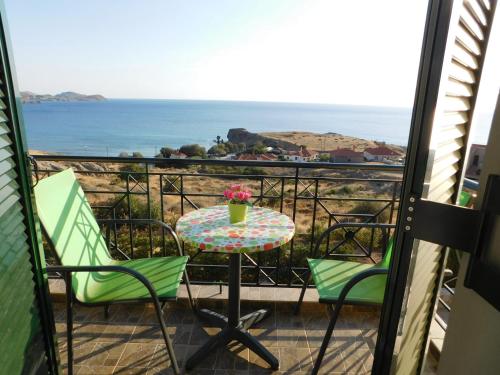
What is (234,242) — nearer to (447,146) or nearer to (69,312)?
(69,312)

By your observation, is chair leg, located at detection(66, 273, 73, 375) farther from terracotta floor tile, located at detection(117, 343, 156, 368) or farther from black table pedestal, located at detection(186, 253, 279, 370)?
black table pedestal, located at detection(186, 253, 279, 370)

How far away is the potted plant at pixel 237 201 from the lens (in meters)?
1.99

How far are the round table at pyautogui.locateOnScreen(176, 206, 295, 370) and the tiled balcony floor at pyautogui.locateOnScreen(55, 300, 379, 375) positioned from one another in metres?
0.07

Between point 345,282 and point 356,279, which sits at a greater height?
point 356,279

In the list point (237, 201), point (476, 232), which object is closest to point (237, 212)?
point (237, 201)

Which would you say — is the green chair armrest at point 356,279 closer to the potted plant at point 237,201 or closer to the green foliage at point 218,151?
the potted plant at point 237,201

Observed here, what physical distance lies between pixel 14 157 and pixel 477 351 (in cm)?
155

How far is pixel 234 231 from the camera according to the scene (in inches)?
74.7

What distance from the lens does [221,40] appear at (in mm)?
12672

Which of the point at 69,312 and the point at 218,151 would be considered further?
the point at 218,151

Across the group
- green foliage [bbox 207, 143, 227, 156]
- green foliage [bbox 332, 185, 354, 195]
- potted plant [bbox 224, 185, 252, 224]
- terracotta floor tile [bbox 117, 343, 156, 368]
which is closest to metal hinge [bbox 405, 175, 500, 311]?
potted plant [bbox 224, 185, 252, 224]

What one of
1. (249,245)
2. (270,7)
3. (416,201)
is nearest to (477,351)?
(416,201)

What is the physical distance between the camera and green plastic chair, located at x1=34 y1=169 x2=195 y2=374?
5.24 ft

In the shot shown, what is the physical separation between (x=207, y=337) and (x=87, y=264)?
0.92 meters
